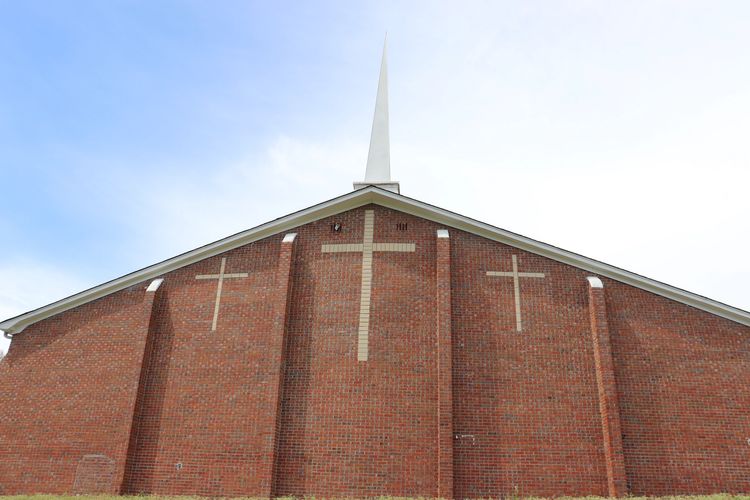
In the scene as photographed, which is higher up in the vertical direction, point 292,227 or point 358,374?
point 292,227

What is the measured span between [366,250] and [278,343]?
353cm

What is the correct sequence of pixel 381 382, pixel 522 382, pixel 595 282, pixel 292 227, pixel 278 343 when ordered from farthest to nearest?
pixel 292 227 → pixel 595 282 → pixel 278 343 → pixel 381 382 → pixel 522 382

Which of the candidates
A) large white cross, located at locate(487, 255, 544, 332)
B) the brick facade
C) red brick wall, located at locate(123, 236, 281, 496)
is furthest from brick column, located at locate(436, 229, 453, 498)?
red brick wall, located at locate(123, 236, 281, 496)

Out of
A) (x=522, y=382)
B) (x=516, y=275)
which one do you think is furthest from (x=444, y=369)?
(x=516, y=275)

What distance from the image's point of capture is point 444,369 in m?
13.9

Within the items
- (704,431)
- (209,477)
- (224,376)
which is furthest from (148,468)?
(704,431)

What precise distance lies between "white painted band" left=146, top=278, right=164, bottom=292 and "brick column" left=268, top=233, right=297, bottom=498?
3.43 meters

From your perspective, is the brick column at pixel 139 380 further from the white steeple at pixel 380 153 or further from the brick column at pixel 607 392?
the brick column at pixel 607 392

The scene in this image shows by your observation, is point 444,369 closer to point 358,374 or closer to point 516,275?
point 358,374

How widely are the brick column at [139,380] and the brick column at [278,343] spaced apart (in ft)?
11.3

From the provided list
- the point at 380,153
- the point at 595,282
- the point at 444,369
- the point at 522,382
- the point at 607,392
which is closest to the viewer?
the point at 607,392

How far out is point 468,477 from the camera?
1324 cm

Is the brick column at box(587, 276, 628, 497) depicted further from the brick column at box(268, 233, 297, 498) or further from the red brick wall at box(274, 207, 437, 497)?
the brick column at box(268, 233, 297, 498)

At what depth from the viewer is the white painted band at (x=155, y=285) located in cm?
1580
